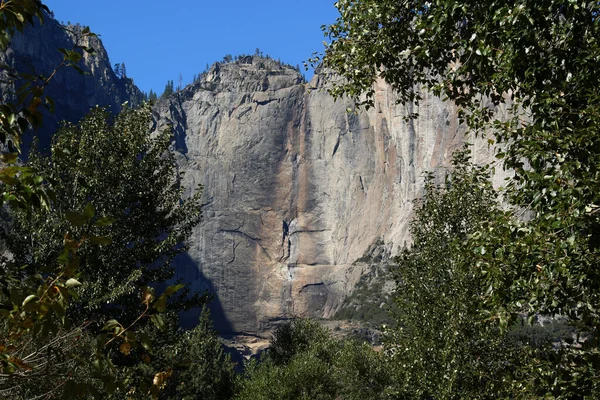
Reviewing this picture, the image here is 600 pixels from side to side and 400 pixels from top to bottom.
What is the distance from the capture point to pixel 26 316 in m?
3.22

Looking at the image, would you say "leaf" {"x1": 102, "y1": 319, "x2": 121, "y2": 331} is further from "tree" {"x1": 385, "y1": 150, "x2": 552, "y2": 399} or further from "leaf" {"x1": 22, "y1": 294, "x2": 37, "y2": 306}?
"tree" {"x1": 385, "y1": 150, "x2": 552, "y2": 399}

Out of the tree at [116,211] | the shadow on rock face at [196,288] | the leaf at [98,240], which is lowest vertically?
the leaf at [98,240]

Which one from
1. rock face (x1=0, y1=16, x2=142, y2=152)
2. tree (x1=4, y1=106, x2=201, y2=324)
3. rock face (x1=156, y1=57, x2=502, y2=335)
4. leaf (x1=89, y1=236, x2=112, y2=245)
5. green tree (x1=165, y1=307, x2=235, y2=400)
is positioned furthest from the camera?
rock face (x1=0, y1=16, x2=142, y2=152)

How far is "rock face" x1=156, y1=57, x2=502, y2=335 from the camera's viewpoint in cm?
11988

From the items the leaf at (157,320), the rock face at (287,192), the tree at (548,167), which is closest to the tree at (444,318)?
the tree at (548,167)

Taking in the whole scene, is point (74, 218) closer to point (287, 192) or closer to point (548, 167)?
point (548, 167)

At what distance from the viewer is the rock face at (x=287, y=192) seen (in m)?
120

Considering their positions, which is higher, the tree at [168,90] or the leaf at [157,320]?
the tree at [168,90]

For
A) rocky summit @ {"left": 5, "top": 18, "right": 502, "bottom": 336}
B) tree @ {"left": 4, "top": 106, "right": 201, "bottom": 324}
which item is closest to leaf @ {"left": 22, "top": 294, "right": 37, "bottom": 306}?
tree @ {"left": 4, "top": 106, "right": 201, "bottom": 324}

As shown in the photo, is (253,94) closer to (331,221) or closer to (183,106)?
(183,106)

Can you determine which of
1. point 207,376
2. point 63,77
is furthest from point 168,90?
point 207,376

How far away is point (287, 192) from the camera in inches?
5157

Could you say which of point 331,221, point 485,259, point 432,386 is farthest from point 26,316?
point 331,221

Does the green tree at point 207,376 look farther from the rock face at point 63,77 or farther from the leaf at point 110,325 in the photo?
the rock face at point 63,77
